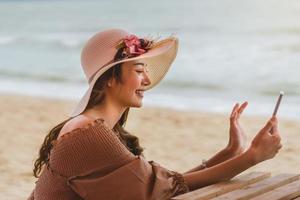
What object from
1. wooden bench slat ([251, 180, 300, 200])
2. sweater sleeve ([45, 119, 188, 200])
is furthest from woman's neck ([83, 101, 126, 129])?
wooden bench slat ([251, 180, 300, 200])

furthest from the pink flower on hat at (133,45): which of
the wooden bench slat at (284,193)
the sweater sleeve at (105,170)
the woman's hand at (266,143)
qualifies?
the wooden bench slat at (284,193)

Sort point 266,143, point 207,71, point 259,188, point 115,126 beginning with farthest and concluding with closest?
1. point 207,71
2. point 115,126
3. point 259,188
4. point 266,143

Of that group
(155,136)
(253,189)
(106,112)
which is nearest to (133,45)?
(106,112)

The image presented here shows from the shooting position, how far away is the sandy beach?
6.51m

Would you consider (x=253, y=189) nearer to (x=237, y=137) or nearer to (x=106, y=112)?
(x=237, y=137)

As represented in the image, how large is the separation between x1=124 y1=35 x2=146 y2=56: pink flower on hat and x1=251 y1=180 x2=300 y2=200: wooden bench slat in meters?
0.68

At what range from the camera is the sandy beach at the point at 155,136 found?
6.51 m

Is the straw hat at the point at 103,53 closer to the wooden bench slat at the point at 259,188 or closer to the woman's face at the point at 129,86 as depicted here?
the woman's face at the point at 129,86

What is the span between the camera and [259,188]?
2.83 metres

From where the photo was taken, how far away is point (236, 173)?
2816 millimetres

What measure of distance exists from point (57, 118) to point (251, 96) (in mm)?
3924

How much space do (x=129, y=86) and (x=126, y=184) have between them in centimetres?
38

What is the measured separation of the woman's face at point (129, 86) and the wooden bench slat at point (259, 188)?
0.47 meters

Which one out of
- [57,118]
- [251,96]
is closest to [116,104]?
[57,118]
